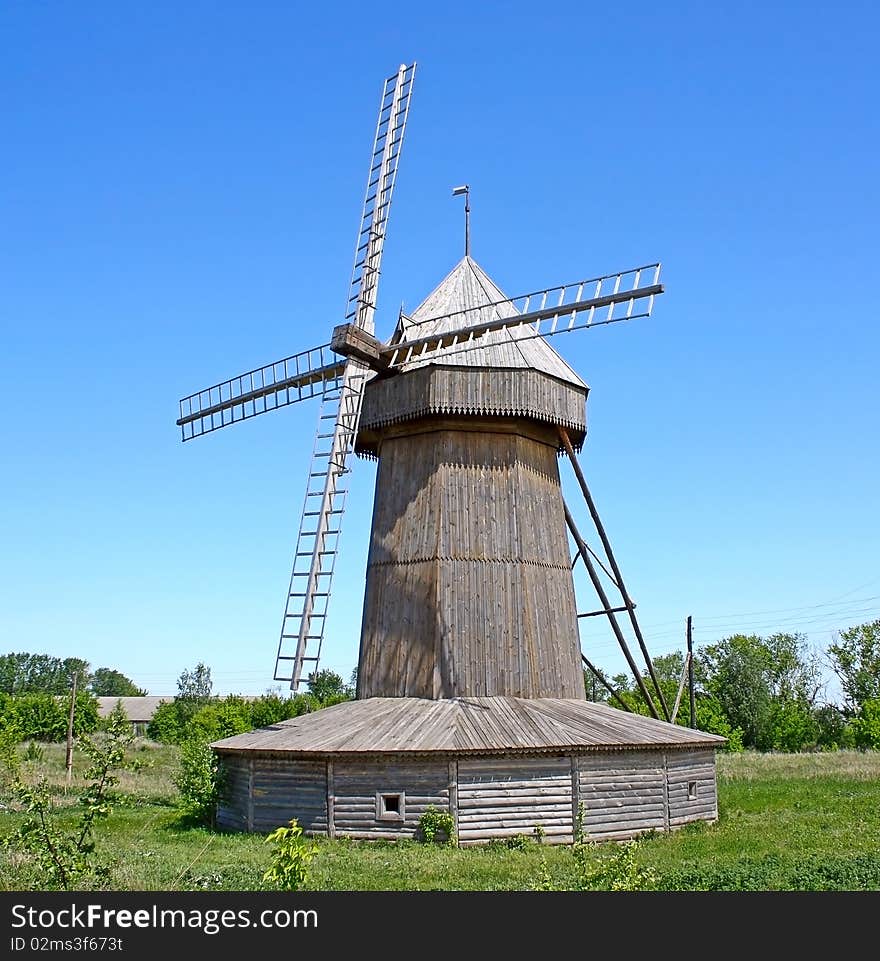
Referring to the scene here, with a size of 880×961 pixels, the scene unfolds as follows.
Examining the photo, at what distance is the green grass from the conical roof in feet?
32.3

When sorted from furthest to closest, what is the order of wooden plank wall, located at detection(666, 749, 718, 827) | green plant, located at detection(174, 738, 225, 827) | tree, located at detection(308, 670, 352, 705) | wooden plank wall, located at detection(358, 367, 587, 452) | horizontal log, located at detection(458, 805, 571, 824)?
1. tree, located at detection(308, 670, 352, 705)
2. wooden plank wall, located at detection(358, 367, 587, 452)
3. green plant, located at detection(174, 738, 225, 827)
4. wooden plank wall, located at detection(666, 749, 718, 827)
5. horizontal log, located at detection(458, 805, 571, 824)

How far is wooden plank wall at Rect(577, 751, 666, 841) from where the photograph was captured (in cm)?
1812

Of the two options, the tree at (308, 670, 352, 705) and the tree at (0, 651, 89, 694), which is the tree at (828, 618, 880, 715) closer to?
the tree at (308, 670, 352, 705)

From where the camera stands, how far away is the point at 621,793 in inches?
733

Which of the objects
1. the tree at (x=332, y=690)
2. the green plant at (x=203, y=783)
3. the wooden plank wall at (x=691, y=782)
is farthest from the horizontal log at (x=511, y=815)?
the tree at (x=332, y=690)

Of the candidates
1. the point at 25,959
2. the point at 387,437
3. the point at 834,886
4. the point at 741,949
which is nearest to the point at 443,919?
the point at 741,949

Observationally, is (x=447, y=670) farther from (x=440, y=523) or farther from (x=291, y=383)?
(x=291, y=383)

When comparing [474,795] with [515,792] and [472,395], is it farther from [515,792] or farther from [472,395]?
[472,395]

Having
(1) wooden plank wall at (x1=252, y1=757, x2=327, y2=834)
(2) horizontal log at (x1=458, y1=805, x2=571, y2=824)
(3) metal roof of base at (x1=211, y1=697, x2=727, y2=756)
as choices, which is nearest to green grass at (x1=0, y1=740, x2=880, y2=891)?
(2) horizontal log at (x1=458, y1=805, x2=571, y2=824)

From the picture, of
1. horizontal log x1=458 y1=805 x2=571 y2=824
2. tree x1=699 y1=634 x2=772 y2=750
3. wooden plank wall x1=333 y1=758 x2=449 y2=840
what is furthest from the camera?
tree x1=699 y1=634 x2=772 y2=750

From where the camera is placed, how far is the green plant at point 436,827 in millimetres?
17141

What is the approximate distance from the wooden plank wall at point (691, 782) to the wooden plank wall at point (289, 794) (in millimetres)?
6887

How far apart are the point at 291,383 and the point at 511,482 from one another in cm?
561

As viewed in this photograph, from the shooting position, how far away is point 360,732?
60.8 ft
